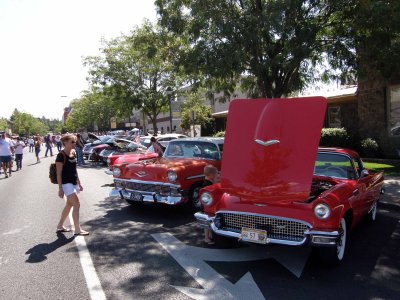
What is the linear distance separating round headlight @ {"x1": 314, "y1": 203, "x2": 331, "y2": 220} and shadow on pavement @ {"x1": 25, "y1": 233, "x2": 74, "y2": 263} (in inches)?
144

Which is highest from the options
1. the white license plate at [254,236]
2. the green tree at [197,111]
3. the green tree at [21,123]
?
the green tree at [21,123]

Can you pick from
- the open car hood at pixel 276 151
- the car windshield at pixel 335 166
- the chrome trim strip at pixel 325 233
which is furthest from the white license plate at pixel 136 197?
the chrome trim strip at pixel 325 233

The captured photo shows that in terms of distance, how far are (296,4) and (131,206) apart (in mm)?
6729

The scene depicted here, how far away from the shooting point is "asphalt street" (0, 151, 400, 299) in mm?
4133

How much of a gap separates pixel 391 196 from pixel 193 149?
15.0 feet

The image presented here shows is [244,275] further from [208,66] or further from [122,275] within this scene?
[208,66]

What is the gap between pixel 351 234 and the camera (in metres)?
6.18

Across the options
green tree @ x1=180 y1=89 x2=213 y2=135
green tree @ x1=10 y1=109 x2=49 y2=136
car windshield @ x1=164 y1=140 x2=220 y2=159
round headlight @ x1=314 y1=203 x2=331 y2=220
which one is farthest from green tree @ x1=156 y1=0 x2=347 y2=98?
green tree @ x1=10 y1=109 x2=49 y2=136

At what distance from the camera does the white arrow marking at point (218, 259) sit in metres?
4.07

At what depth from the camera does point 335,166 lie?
245 inches

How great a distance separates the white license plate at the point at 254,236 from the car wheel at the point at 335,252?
0.69 metres

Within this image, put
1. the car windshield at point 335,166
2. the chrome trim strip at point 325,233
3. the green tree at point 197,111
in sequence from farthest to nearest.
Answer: the green tree at point 197,111
the car windshield at point 335,166
the chrome trim strip at point 325,233

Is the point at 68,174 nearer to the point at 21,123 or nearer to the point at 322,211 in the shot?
the point at 322,211

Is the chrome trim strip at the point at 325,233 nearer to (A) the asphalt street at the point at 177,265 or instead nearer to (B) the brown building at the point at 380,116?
(A) the asphalt street at the point at 177,265
